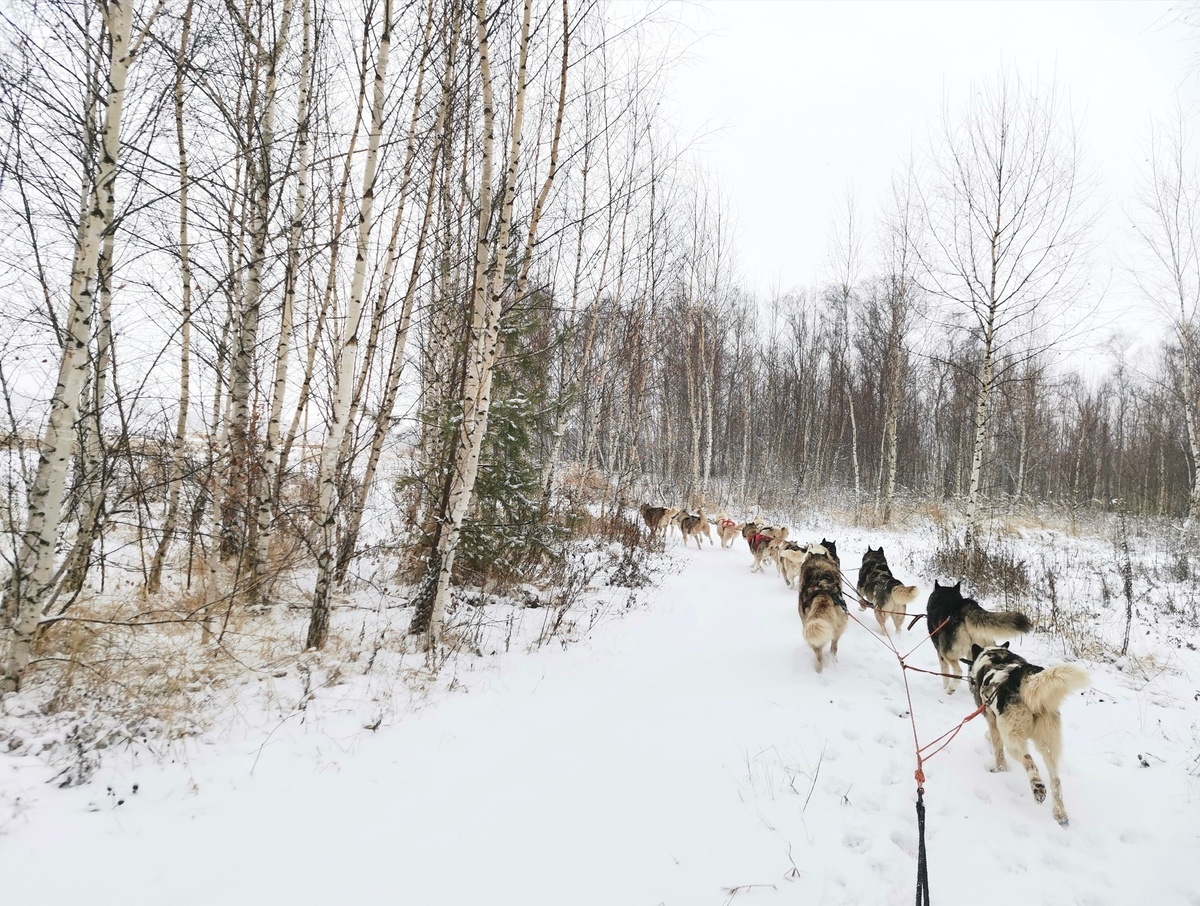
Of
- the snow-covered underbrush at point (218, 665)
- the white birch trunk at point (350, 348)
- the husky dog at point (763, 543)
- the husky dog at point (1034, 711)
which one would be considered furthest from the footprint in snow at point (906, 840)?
the husky dog at point (763, 543)

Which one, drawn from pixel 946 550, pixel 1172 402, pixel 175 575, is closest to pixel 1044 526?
pixel 946 550

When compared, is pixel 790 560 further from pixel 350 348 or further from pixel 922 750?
pixel 350 348

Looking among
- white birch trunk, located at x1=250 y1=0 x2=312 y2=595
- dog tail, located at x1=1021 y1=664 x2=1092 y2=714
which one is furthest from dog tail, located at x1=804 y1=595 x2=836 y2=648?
white birch trunk, located at x1=250 y1=0 x2=312 y2=595

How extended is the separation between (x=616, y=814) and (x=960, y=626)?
3.76m

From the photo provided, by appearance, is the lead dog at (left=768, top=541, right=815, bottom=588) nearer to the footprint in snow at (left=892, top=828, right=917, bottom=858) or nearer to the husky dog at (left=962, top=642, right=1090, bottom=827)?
the husky dog at (left=962, top=642, right=1090, bottom=827)

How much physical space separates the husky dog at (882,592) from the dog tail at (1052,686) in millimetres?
3122

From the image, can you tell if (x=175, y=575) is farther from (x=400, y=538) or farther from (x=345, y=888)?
(x=345, y=888)

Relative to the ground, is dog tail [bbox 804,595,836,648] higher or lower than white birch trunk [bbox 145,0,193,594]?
lower

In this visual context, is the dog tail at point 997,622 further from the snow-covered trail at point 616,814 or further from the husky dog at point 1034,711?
the husky dog at point 1034,711

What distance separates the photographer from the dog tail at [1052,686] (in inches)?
111

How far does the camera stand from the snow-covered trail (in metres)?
2.30

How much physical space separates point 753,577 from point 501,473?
19.3 ft

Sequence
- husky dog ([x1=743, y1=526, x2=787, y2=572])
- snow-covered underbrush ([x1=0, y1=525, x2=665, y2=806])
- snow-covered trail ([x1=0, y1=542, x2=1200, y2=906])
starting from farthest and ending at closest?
1. husky dog ([x1=743, y1=526, x2=787, y2=572])
2. snow-covered underbrush ([x1=0, y1=525, x2=665, y2=806])
3. snow-covered trail ([x1=0, y1=542, x2=1200, y2=906])

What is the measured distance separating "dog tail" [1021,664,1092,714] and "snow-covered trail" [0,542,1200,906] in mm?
716
